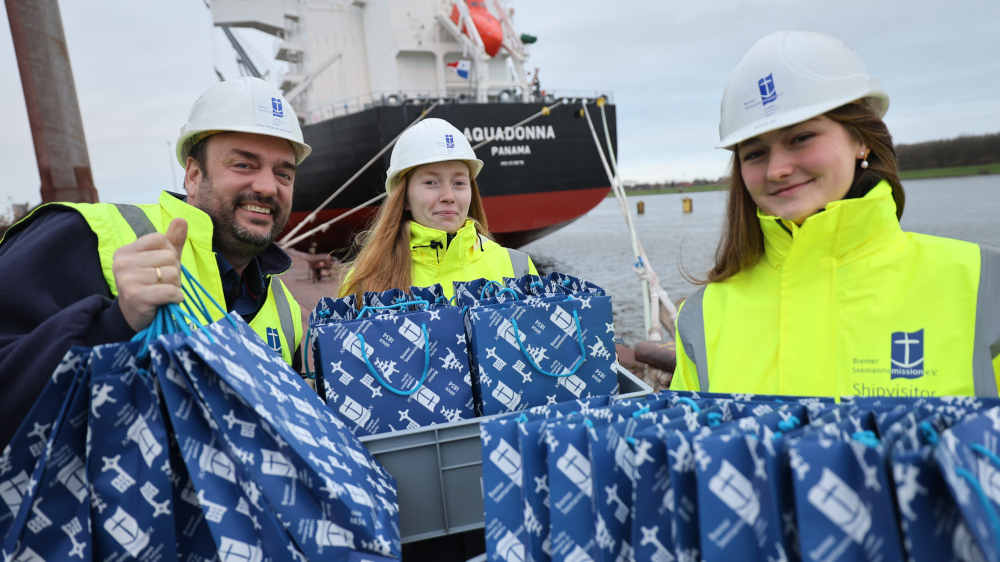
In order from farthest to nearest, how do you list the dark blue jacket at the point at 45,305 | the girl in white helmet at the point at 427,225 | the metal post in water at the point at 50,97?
the metal post in water at the point at 50,97 → the girl in white helmet at the point at 427,225 → the dark blue jacket at the point at 45,305

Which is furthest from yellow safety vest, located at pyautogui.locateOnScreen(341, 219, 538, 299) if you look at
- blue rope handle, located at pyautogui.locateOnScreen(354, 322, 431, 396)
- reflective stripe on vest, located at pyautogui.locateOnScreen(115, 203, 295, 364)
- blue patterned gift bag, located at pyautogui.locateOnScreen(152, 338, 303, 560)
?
blue patterned gift bag, located at pyautogui.locateOnScreen(152, 338, 303, 560)

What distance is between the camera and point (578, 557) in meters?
0.89

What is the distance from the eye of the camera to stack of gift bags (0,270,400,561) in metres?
0.96

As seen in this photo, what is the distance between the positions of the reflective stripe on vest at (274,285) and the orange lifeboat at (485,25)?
1262cm

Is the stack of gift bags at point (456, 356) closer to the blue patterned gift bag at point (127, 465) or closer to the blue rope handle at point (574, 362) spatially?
the blue rope handle at point (574, 362)

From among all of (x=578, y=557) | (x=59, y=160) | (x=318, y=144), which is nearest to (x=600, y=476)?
(x=578, y=557)

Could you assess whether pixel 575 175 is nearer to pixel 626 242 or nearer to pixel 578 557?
pixel 578 557

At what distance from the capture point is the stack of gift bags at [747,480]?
0.68 metres

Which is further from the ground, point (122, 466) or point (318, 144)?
point (318, 144)

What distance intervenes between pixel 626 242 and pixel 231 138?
26.9 metres

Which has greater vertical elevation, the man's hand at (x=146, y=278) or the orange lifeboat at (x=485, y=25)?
the orange lifeboat at (x=485, y=25)

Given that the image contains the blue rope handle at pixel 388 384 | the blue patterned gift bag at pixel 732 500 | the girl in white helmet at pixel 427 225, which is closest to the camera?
the blue patterned gift bag at pixel 732 500

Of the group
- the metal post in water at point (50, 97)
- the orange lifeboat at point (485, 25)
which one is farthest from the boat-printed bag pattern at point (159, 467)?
the orange lifeboat at point (485, 25)

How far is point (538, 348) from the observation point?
1.57 metres
